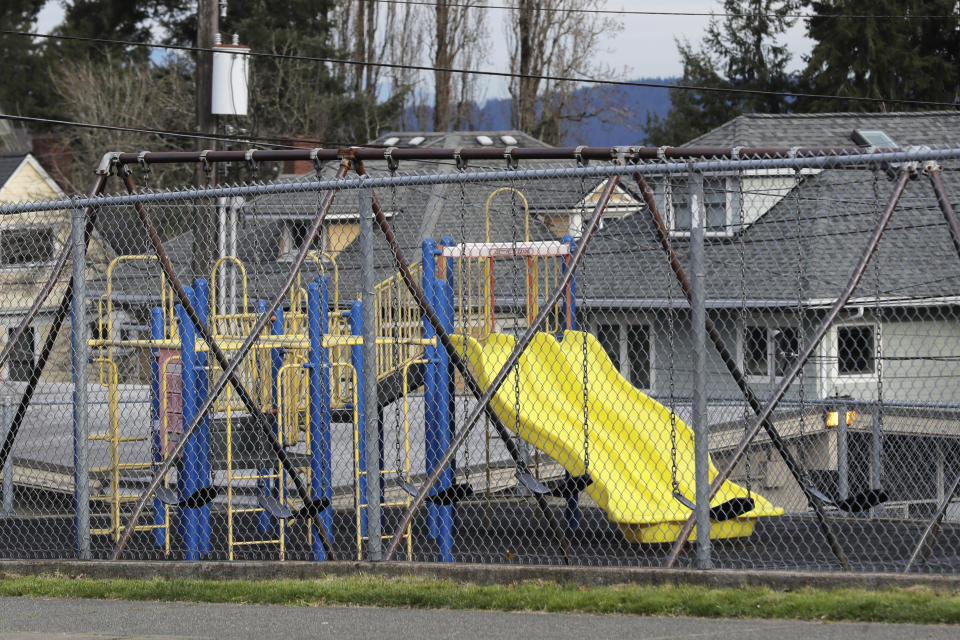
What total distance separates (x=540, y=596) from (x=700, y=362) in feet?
5.20

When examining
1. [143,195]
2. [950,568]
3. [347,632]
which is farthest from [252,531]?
[950,568]

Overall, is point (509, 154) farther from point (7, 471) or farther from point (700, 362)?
point (7, 471)

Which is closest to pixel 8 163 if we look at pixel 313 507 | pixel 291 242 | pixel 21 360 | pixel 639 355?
pixel 291 242

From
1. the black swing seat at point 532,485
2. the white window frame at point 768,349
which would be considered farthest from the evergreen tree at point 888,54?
the black swing seat at point 532,485

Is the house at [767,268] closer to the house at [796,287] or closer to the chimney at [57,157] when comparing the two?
the house at [796,287]

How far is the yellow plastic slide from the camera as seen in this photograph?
8797 mm

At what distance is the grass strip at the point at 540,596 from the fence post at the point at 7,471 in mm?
3469

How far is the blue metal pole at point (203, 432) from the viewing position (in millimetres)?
9117

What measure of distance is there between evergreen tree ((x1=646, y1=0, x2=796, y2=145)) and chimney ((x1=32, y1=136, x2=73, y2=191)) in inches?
835

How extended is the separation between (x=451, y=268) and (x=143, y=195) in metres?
2.60

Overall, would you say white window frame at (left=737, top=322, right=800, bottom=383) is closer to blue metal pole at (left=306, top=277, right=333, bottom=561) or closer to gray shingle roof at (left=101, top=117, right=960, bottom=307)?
gray shingle roof at (left=101, top=117, right=960, bottom=307)

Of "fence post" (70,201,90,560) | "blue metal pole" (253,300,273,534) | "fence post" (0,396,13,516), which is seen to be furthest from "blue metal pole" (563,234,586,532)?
"fence post" (0,396,13,516)

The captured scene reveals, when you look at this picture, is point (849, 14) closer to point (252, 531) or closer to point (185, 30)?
point (185, 30)

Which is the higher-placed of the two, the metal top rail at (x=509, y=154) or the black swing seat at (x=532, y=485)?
the metal top rail at (x=509, y=154)
